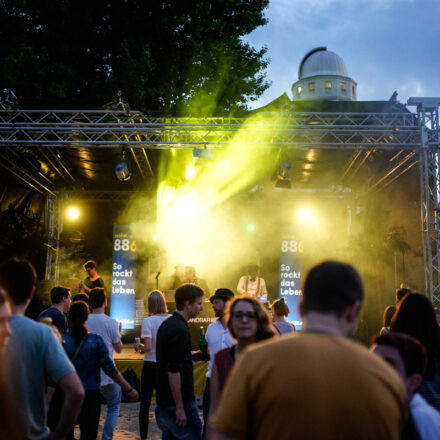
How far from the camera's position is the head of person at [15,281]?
242 cm

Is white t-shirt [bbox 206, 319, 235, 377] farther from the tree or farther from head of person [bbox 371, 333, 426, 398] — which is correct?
the tree

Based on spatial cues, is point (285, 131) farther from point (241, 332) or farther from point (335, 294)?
point (335, 294)

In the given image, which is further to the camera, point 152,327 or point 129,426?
point 129,426

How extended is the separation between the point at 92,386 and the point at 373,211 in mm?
11769

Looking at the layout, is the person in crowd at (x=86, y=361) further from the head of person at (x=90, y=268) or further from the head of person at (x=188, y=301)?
the head of person at (x=90, y=268)

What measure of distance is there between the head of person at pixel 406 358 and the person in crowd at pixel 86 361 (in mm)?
2758

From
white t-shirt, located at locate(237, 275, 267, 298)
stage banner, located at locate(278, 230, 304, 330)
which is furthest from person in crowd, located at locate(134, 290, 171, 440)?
stage banner, located at locate(278, 230, 304, 330)

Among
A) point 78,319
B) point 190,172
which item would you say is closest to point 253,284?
point 190,172

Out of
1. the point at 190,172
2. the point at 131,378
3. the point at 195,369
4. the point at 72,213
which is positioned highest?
the point at 190,172

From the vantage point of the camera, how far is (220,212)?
1666 cm

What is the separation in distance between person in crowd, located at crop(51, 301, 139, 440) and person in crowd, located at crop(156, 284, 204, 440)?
1.19 ft

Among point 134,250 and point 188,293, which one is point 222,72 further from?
point 188,293

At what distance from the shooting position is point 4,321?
2178 mm

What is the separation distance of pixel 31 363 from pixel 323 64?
57.5m
